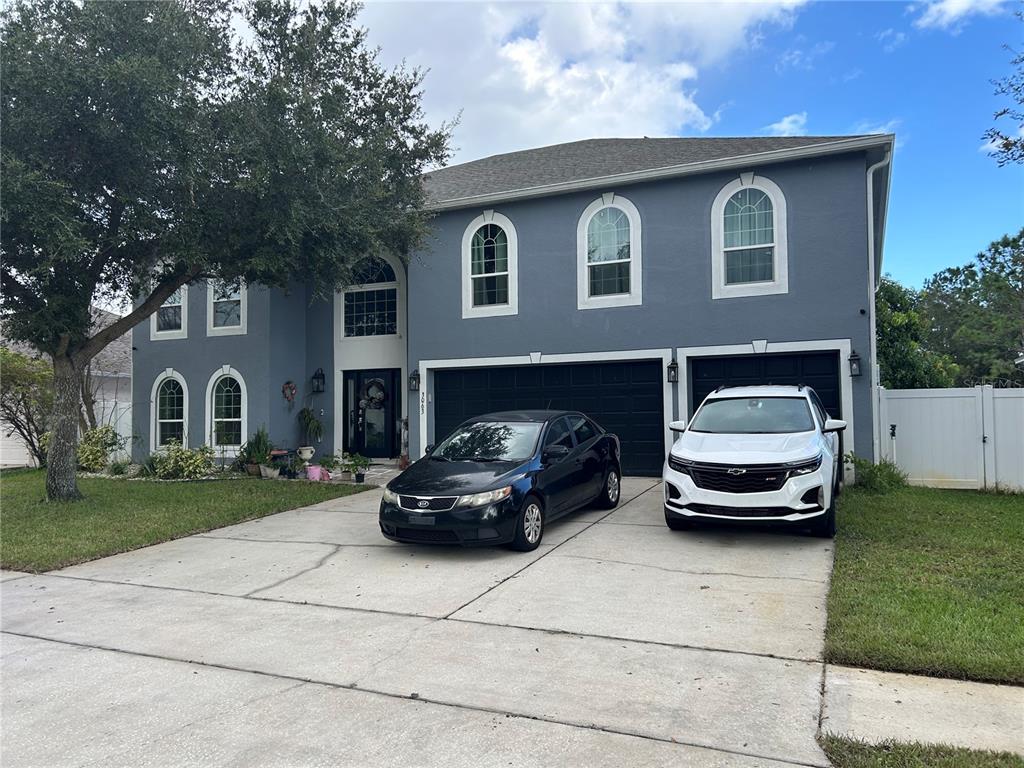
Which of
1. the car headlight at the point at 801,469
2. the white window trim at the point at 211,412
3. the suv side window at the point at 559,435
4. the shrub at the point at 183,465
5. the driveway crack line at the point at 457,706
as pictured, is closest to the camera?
the driveway crack line at the point at 457,706

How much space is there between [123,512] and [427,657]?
7696mm

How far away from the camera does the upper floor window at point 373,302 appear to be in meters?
15.4

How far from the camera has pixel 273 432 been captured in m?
15.0

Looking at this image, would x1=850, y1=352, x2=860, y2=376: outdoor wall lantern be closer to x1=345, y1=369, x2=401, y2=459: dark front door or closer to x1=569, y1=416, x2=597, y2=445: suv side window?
x1=569, y1=416, x2=597, y2=445: suv side window

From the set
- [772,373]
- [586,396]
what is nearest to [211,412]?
[586,396]

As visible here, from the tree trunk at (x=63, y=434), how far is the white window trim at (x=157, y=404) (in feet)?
17.3

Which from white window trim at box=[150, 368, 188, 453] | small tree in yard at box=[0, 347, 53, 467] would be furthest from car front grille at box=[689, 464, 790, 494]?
small tree in yard at box=[0, 347, 53, 467]

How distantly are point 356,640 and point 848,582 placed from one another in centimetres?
414

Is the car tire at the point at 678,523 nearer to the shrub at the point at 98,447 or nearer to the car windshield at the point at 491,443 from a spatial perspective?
the car windshield at the point at 491,443

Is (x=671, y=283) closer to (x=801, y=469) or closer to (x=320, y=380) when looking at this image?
(x=801, y=469)

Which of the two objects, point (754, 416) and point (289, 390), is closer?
point (754, 416)

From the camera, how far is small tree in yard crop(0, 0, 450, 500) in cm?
848

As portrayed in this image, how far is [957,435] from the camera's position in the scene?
10867 mm

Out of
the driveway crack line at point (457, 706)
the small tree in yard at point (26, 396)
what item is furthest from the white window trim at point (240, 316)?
the driveway crack line at point (457, 706)
